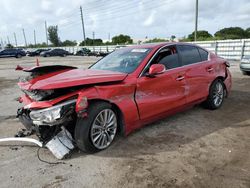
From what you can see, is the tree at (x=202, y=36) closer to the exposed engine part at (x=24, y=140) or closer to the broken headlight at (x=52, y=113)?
the exposed engine part at (x=24, y=140)

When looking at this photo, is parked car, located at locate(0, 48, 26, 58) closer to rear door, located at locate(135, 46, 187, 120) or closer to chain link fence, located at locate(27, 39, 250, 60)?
chain link fence, located at locate(27, 39, 250, 60)

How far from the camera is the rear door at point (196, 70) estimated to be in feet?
15.9

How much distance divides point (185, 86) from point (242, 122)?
1.35 meters

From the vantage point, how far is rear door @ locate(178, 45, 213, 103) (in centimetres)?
485

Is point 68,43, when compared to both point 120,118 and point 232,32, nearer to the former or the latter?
point 232,32

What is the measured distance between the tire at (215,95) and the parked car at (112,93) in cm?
36

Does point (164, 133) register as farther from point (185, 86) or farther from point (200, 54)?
point (200, 54)

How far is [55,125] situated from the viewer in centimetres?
336

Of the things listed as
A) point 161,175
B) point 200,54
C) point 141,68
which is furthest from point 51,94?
point 200,54

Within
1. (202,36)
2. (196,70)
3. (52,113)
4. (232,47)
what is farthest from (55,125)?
(202,36)

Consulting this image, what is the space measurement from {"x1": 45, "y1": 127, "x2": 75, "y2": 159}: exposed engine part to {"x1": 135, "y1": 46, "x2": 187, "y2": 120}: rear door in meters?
1.21

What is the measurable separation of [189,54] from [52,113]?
10.4 feet

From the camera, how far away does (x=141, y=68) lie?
13.2ft

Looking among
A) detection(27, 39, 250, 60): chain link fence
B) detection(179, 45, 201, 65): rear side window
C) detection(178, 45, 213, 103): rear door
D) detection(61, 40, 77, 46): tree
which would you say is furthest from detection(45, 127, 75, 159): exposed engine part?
detection(61, 40, 77, 46): tree
